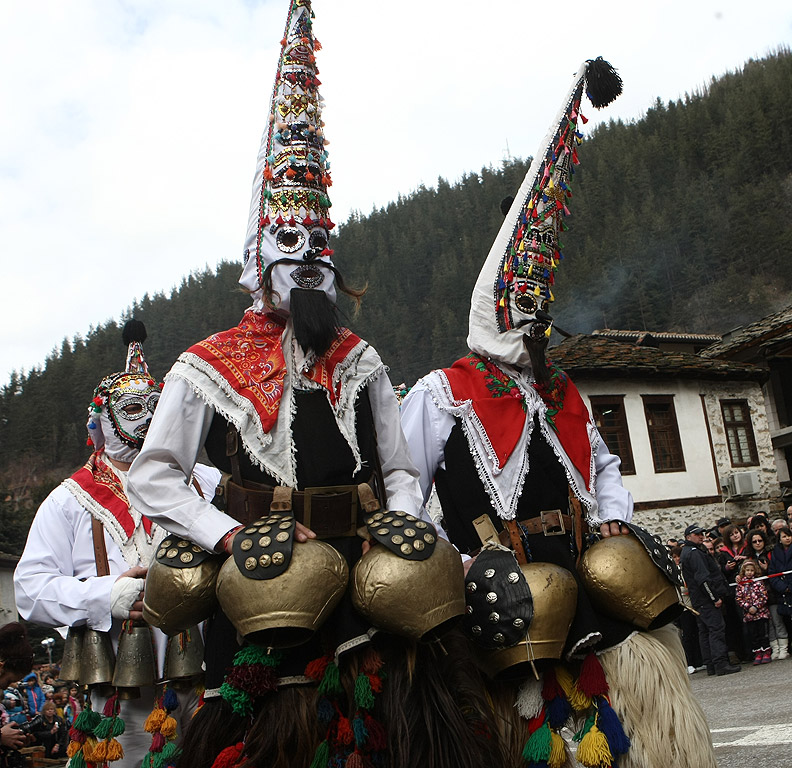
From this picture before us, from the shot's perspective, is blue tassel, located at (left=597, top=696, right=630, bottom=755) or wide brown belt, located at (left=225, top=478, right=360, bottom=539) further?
blue tassel, located at (left=597, top=696, right=630, bottom=755)

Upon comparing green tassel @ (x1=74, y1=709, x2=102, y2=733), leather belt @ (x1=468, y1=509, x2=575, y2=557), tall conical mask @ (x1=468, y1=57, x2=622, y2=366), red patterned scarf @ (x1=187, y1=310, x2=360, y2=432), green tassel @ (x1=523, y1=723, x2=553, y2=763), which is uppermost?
tall conical mask @ (x1=468, y1=57, x2=622, y2=366)

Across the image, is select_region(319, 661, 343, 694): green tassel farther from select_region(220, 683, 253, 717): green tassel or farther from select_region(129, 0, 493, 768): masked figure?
select_region(220, 683, 253, 717): green tassel

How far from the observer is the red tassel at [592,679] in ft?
10.6

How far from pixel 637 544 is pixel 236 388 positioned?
168 centimetres

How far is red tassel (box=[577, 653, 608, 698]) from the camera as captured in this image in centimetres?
322

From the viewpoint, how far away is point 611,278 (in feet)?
193

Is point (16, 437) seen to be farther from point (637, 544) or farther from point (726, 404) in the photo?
point (637, 544)

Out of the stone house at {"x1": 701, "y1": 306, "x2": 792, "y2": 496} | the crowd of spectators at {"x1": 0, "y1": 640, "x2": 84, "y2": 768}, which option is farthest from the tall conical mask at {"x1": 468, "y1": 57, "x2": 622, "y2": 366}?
the stone house at {"x1": 701, "y1": 306, "x2": 792, "y2": 496}

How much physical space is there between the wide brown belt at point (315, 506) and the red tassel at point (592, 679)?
113cm

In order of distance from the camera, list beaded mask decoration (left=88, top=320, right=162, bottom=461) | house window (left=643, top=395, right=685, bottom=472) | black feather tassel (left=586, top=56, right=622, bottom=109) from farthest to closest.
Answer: house window (left=643, top=395, right=685, bottom=472)
beaded mask decoration (left=88, top=320, right=162, bottom=461)
black feather tassel (left=586, top=56, right=622, bottom=109)

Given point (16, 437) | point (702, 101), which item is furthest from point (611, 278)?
point (16, 437)

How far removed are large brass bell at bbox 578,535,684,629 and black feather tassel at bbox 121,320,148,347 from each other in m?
2.99

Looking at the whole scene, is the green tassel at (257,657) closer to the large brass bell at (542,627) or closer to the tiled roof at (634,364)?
the large brass bell at (542,627)

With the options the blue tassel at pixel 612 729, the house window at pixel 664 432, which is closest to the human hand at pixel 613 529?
the blue tassel at pixel 612 729
